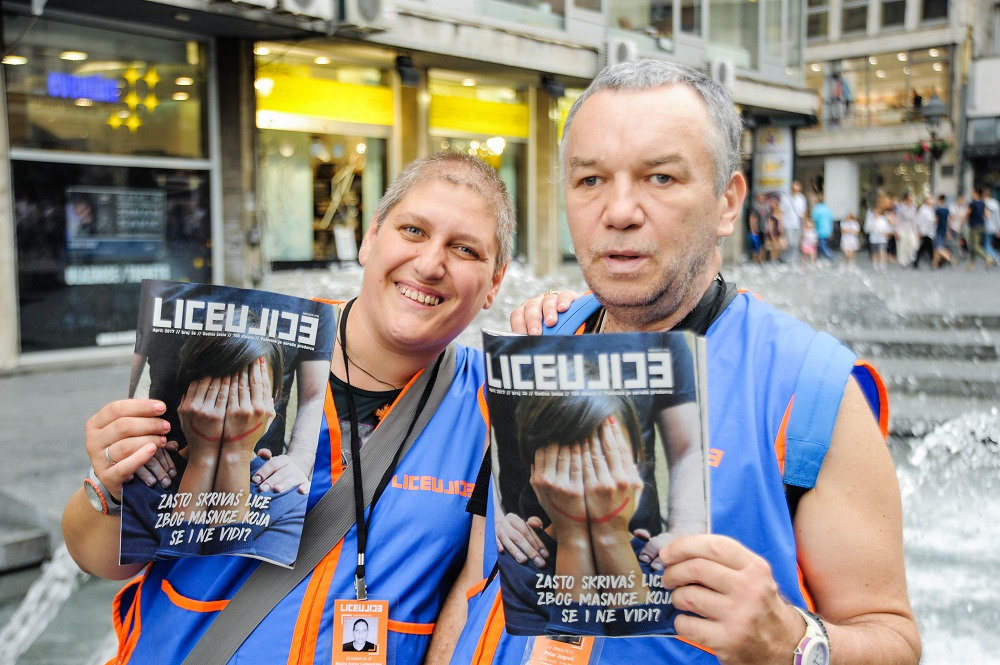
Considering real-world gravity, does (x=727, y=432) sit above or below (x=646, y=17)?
below

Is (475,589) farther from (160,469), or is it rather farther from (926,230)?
(926,230)

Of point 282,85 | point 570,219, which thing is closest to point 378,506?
point 570,219

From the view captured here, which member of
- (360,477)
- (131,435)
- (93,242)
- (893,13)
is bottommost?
(360,477)

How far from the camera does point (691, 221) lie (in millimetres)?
1787

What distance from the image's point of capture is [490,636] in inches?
71.9

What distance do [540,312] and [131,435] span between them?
93cm

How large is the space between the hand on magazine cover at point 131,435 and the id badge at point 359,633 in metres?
0.53

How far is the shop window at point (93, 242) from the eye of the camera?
32.5 feet

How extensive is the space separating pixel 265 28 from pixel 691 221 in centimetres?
1040

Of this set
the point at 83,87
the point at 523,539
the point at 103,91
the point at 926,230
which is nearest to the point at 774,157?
the point at 926,230

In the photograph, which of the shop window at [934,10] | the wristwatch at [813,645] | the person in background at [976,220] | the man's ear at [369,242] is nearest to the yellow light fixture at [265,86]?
the man's ear at [369,242]

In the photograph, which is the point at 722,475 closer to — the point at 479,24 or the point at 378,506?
the point at 378,506

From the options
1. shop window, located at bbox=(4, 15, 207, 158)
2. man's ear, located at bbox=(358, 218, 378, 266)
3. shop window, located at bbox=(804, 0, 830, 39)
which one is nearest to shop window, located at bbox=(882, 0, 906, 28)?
shop window, located at bbox=(804, 0, 830, 39)

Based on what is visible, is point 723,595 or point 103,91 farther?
point 103,91
